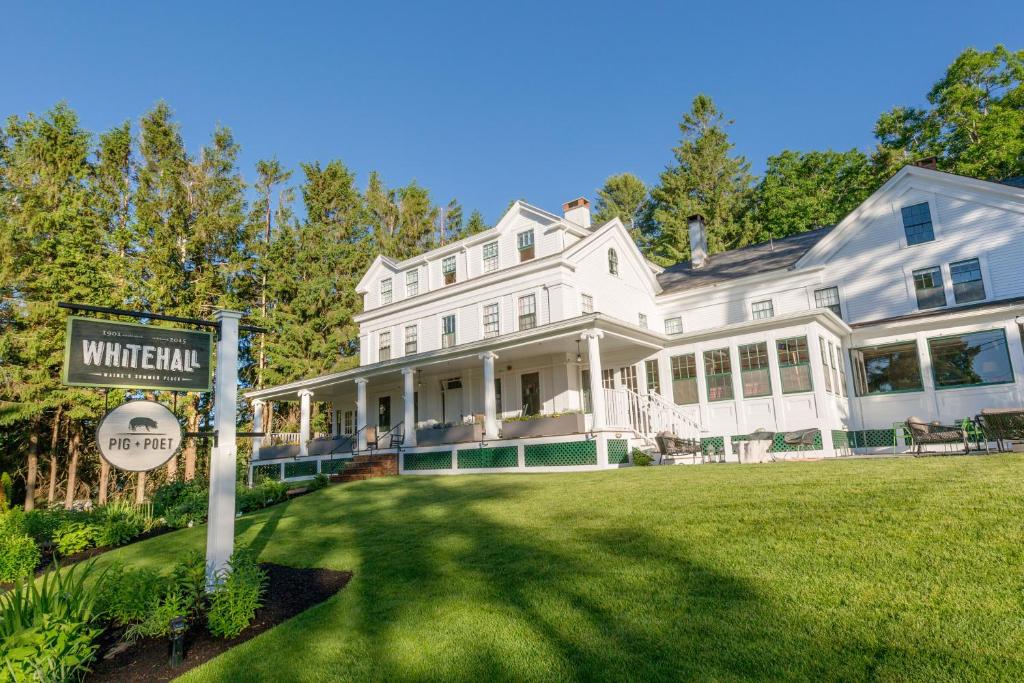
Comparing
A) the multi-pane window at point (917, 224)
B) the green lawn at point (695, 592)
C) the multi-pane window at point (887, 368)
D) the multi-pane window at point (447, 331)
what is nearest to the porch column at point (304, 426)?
the multi-pane window at point (447, 331)

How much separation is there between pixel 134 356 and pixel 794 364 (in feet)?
51.7

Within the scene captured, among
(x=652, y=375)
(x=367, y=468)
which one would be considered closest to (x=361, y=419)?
(x=367, y=468)

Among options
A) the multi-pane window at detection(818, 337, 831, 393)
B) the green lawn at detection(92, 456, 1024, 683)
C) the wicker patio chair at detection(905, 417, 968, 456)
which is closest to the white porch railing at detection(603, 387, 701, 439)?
the multi-pane window at detection(818, 337, 831, 393)

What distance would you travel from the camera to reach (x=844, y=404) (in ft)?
57.2

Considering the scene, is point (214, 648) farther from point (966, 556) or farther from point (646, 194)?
point (646, 194)

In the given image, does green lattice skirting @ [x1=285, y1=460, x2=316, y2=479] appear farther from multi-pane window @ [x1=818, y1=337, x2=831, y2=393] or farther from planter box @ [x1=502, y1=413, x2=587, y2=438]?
multi-pane window @ [x1=818, y1=337, x2=831, y2=393]

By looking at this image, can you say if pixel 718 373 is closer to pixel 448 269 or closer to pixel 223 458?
pixel 448 269

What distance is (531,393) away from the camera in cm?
2000

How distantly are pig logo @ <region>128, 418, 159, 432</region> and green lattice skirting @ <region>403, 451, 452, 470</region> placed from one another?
12.5 metres

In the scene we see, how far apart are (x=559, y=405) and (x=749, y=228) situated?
82.3ft

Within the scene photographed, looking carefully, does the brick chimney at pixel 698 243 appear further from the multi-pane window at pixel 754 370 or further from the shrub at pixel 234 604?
the shrub at pixel 234 604

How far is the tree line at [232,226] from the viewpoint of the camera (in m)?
24.7

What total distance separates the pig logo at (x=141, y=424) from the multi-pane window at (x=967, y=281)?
21.3 metres

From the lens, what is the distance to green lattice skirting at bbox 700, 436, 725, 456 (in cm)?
1595
